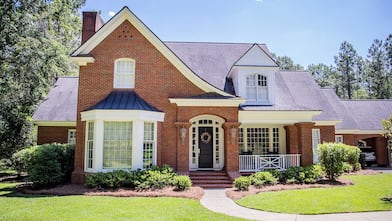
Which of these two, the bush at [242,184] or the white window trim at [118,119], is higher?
the white window trim at [118,119]

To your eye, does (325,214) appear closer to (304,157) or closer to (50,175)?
(304,157)

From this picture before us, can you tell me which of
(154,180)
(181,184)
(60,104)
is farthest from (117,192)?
(60,104)

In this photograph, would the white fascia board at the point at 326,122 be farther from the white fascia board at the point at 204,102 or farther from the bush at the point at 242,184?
the bush at the point at 242,184

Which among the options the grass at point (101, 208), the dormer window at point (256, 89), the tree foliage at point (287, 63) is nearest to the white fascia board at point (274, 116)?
the dormer window at point (256, 89)

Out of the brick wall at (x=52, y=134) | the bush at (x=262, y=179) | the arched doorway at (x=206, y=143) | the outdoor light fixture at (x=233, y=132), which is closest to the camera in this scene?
the bush at (x=262, y=179)

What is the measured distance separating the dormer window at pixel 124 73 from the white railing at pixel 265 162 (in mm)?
7684

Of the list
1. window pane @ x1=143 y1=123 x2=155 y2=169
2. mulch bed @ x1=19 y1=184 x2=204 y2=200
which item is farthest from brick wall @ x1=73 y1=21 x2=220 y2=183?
mulch bed @ x1=19 y1=184 x2=204 y2=200

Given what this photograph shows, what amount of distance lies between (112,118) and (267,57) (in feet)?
32.3

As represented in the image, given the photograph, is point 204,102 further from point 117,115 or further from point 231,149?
point 117,115

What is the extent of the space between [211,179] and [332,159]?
6418 mm

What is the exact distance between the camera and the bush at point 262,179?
14.1 m

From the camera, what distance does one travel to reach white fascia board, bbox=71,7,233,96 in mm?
16047

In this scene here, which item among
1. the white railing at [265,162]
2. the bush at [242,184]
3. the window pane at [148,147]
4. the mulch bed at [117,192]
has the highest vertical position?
the window pane at [148,147]

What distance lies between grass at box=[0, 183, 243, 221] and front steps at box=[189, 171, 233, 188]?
12.7 ft
